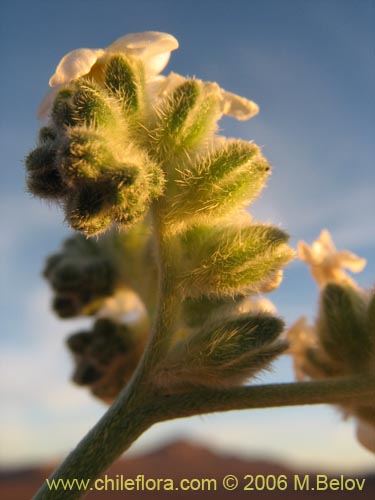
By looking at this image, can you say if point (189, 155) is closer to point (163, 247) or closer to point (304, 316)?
point (163, 247)

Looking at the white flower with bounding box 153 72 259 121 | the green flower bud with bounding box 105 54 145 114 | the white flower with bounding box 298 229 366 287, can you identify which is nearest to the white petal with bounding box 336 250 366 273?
Result: the white flower with bounding box 298 229 366 287

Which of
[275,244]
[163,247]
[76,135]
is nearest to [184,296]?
[163,247]

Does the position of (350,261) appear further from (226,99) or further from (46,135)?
(46,135)

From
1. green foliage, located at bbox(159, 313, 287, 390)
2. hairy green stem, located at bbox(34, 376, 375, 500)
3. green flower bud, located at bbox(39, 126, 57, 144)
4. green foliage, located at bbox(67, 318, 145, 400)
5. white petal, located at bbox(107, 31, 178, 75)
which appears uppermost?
white petal, located at bbox(107, 31, 178, 75)

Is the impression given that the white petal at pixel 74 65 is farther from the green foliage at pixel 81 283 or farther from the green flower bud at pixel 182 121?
the green foliage at pixel 81 283

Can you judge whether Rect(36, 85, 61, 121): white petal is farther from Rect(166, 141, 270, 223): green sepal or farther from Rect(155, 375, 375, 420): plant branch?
Rect(155, 375, 375, 420): plant branch

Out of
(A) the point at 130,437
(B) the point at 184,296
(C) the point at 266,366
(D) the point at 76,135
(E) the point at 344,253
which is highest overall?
(E) the point at 344,253

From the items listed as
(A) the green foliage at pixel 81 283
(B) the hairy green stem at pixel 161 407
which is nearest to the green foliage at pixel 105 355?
(A) the green foliage at pixel 81 283
